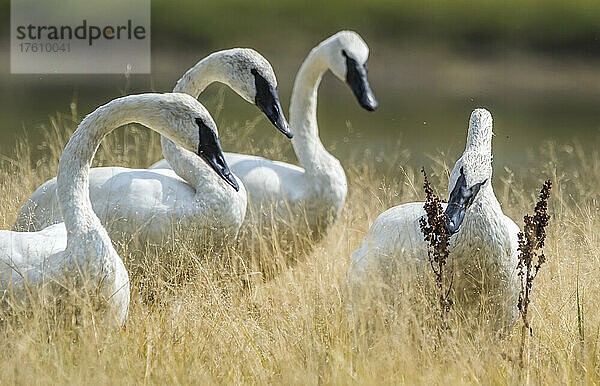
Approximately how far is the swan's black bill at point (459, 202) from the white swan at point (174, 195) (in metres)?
1.69

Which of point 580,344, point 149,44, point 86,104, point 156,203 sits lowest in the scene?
point 580,344

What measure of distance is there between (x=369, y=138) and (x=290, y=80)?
6283 mm

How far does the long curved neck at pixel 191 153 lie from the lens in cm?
516

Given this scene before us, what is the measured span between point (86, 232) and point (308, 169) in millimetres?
2343

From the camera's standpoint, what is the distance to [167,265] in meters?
4.80

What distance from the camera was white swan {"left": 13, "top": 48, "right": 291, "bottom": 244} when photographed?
4.78m

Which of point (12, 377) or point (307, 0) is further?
point (307, 0)

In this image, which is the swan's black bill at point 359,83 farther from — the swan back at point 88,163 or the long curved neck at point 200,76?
the swan back at point 88,163

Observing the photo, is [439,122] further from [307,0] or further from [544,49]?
[307,0]

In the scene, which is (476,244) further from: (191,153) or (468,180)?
(191,153)

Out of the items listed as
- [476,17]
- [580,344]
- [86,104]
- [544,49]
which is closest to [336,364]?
[580,344]

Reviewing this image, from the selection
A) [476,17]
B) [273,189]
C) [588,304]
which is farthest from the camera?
[476,17]

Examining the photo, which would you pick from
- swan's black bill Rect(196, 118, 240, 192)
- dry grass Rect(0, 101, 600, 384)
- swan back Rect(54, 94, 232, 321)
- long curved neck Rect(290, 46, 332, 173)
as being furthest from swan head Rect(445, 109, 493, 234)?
long curved neck Rect(290, 46, 332, 173)

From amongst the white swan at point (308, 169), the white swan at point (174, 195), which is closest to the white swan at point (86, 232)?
the white swan at point (174, 195)
